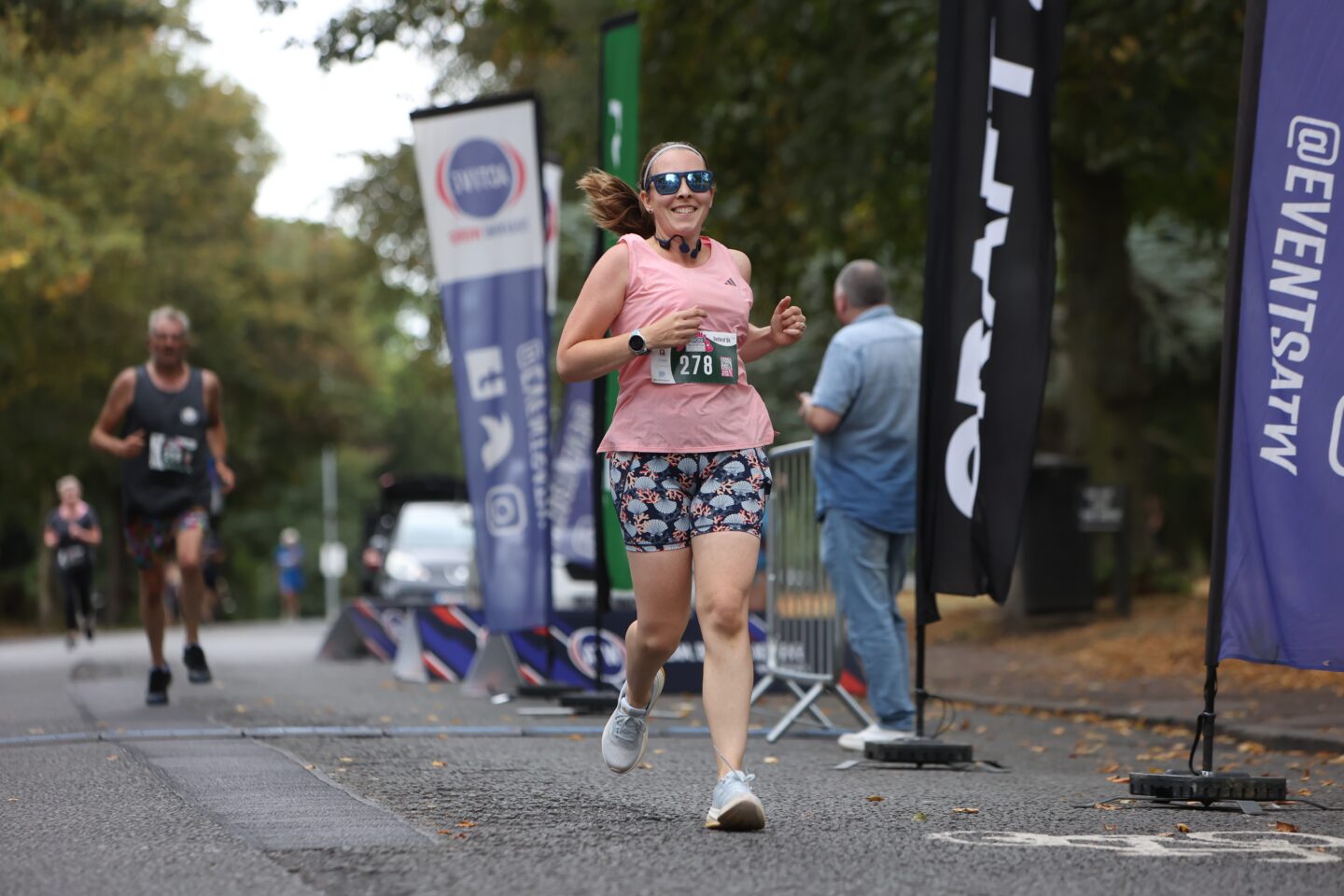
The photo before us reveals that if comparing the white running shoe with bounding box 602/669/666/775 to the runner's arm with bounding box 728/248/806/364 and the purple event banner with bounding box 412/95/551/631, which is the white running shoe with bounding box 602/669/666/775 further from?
the purple event banner with bounding box 412/95/551/631

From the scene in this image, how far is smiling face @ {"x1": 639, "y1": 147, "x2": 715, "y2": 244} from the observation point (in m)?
5.97

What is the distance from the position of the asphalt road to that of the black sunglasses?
189 centimetres

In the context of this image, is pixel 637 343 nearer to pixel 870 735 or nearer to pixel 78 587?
pixel 870 735

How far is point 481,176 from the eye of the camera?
36.7ft

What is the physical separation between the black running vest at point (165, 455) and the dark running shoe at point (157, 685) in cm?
86

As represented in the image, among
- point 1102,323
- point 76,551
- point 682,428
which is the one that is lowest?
point 76,551

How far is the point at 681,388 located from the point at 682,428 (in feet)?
0.39

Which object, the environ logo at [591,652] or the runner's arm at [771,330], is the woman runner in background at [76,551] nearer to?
the environ logo at [591,652]

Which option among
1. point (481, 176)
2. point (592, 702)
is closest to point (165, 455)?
point (481, 176)

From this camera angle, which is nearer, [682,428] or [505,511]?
[682,428]

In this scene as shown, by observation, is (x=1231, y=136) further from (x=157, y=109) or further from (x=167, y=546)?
(x=157, y=109)

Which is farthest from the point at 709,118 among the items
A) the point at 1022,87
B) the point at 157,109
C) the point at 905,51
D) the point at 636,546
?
the point at 157,109

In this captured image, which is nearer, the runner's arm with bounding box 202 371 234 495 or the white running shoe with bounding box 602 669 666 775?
the white running shoe with bounding box 602 669 666 775

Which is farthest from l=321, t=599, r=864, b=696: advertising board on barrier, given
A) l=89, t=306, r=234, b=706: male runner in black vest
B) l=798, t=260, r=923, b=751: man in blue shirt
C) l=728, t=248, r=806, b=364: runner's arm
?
l=728, t=248, r=806, b=364: runner's arm
